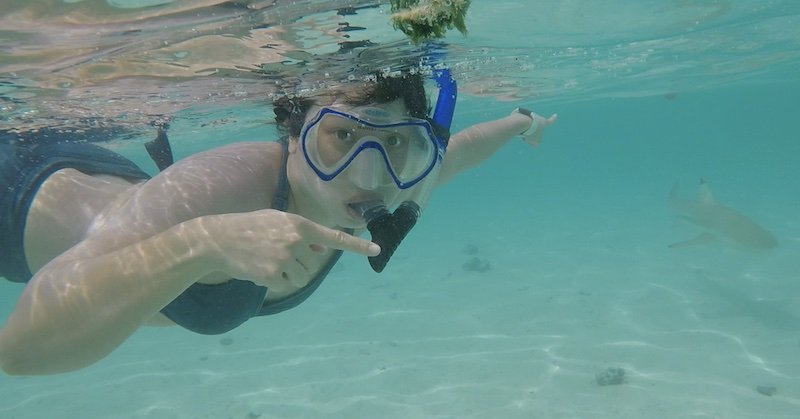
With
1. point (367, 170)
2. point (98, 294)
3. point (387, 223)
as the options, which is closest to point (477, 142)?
point (367, 170)

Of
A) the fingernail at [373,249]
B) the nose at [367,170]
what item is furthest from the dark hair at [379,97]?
the fingernail at [373,249]

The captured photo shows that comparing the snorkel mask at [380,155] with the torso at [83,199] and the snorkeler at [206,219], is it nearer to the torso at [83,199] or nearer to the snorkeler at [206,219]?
the snorkeler at [206,219]

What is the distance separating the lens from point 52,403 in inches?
487

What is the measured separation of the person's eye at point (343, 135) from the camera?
380 cm

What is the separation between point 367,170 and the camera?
3.64 m

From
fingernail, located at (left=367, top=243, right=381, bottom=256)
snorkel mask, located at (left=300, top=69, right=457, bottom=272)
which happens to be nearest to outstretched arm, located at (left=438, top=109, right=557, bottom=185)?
snorkel mask, located at (left=300, top=69, right=457, bottom=272)

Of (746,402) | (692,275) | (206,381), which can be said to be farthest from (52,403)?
(692,275)

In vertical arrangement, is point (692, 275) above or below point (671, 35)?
→ below

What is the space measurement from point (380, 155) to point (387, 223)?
1.81 feet

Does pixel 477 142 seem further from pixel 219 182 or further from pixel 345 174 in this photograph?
pixel 219 182

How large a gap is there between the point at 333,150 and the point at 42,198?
8.35 ft

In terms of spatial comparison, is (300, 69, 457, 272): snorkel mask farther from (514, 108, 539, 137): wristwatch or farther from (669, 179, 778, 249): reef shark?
(669, 179, 778, 249): reef shark

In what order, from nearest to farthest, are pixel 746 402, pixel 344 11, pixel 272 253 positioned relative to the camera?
1. pixel 272 253
2. pixel 344 11
3. pixel 746 402

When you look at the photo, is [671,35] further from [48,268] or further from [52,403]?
[52,403]
